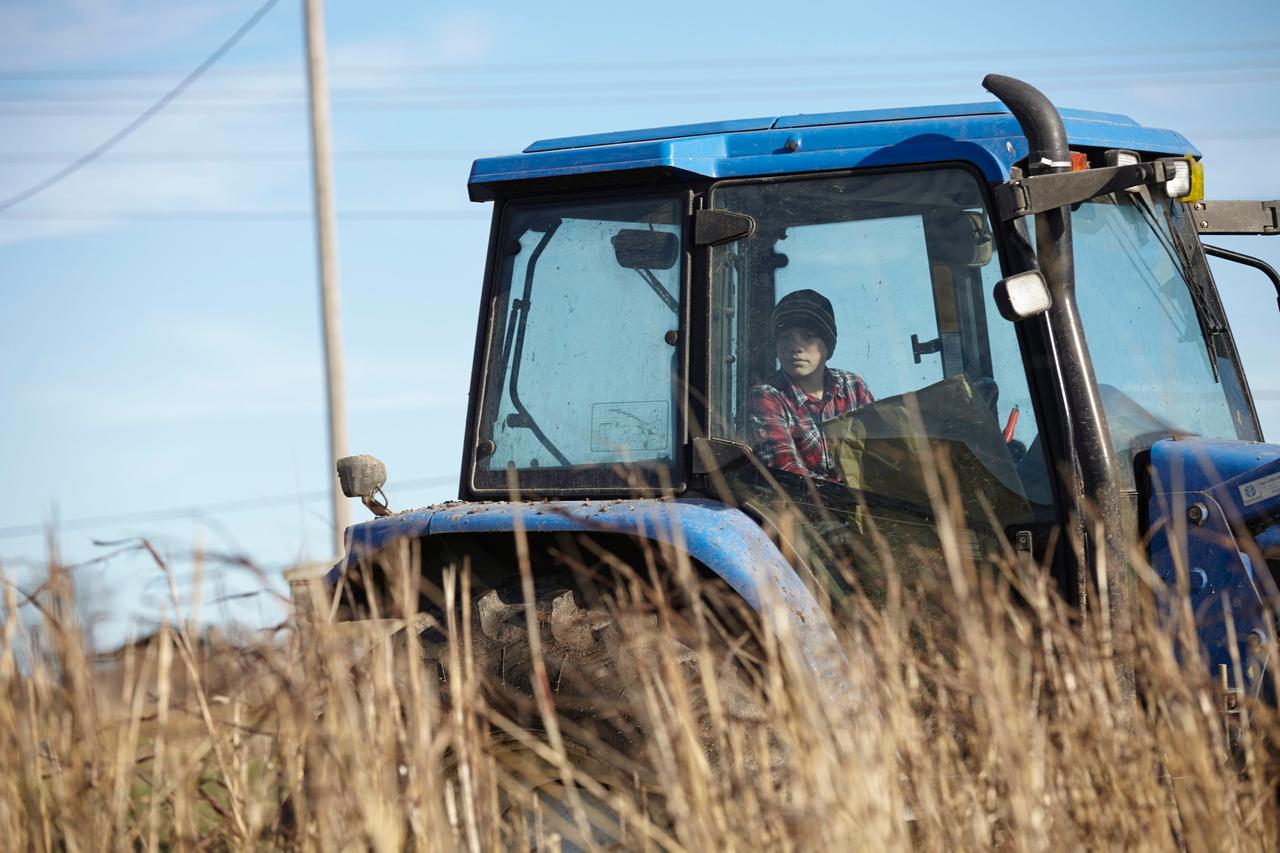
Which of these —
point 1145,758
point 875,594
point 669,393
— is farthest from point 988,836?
point 669,393

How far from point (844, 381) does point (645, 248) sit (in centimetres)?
70

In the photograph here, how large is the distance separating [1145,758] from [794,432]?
1342mm

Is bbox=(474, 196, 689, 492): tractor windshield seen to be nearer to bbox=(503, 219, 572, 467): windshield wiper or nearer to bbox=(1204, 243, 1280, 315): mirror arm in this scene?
bbox=(503, 219, 572, 467): windshield wiper

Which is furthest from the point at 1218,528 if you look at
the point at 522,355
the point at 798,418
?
the point at 522,355

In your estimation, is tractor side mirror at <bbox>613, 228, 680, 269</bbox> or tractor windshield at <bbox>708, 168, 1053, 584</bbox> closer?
tractor windshield at <bbox>708, 168, 1053, 584</bbox>

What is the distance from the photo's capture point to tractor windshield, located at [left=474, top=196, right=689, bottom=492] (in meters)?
A: 3.79

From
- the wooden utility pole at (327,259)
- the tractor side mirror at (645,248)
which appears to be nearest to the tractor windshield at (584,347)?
the tractor side mirror at (645,248)

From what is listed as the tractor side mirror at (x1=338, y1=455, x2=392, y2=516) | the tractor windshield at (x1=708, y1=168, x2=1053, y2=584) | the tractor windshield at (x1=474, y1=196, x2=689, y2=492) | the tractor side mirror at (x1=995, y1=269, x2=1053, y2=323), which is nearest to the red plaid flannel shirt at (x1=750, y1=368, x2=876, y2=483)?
the tractor windshield at (x1=708, y1=168, x2=1053, y2=584)

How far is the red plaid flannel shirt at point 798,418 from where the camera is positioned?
358cm

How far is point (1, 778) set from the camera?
2873 mm

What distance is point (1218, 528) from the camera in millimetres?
3416

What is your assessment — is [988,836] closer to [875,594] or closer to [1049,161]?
[875,594]

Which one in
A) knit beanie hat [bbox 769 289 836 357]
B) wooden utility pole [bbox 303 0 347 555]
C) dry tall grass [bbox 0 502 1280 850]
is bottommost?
dry tall grass [bbox 0 502 1280 850]

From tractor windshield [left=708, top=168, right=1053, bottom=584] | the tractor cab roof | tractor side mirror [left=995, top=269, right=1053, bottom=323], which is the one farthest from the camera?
the tractor cab roof
